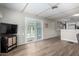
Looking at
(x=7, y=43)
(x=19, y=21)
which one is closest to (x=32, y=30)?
(x=19, y=21)

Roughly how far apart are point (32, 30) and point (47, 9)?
743 millimetres

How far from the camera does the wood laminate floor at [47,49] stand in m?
2.19

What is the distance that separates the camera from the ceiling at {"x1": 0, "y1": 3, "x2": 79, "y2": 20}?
6.92 ft

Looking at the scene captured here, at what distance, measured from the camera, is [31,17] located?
229cm

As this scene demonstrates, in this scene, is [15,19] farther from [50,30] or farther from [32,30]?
[50,30]

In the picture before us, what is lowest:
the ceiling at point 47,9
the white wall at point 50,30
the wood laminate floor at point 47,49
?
the wood laminate floor at point 47,49

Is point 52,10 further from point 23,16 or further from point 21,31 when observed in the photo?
point 21,31

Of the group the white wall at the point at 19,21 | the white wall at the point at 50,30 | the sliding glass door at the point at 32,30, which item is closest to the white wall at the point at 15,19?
the white wall at the point at 19,21

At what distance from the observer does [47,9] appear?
2287 millimetres

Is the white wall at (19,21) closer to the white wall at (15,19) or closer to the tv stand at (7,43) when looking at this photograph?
the white wall at (15,19)

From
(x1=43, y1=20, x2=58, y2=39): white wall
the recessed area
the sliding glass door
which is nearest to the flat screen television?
the recessed area

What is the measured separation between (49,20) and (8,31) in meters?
1.26

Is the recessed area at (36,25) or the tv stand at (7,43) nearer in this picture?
the recessed area at (36,25)

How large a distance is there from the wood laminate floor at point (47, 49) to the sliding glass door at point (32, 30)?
179 millimetres
